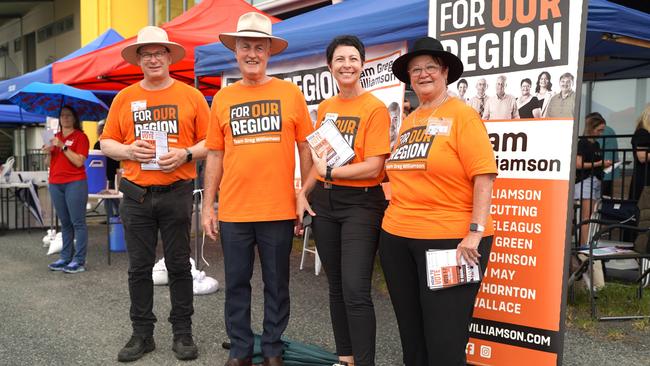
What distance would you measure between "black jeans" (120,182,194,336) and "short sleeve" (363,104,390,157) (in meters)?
1.32

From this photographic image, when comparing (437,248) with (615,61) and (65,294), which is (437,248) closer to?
(65,294)

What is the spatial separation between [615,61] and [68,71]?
271 inches

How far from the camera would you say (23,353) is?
11.5 feet

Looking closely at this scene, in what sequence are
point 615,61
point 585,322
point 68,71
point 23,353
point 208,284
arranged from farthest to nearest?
1. point 68,71
2. point 615,61
3. point 208,284
4. point 585,322
5. point 23,353

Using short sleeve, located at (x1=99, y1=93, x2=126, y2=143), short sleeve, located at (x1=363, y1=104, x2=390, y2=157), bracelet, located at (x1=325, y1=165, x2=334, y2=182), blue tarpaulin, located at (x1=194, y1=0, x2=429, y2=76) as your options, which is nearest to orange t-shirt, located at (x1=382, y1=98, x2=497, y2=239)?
short sleeve, located at (x1=363, y1=104, x2=390, y2=157)

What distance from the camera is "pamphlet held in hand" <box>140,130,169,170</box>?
128 inches

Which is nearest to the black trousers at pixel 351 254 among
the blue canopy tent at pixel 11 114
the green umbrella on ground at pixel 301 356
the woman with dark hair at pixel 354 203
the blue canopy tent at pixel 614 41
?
the woman with dark hair at pixel 354 203

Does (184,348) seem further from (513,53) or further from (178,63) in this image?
(178,63)

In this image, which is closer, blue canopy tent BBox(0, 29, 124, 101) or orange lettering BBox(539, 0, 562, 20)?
orange lettering BBox(539, 0, 562, 20)

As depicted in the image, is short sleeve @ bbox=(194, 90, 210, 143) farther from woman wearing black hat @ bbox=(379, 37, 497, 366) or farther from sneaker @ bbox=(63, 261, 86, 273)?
sneaker @ bbox=(63, 261, 86, 273)

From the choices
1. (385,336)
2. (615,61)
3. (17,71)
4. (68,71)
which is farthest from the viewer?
(17,71)

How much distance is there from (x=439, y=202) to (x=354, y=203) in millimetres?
553

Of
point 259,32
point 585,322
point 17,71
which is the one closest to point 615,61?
point 585,322

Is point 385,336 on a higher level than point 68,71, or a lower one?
lower
